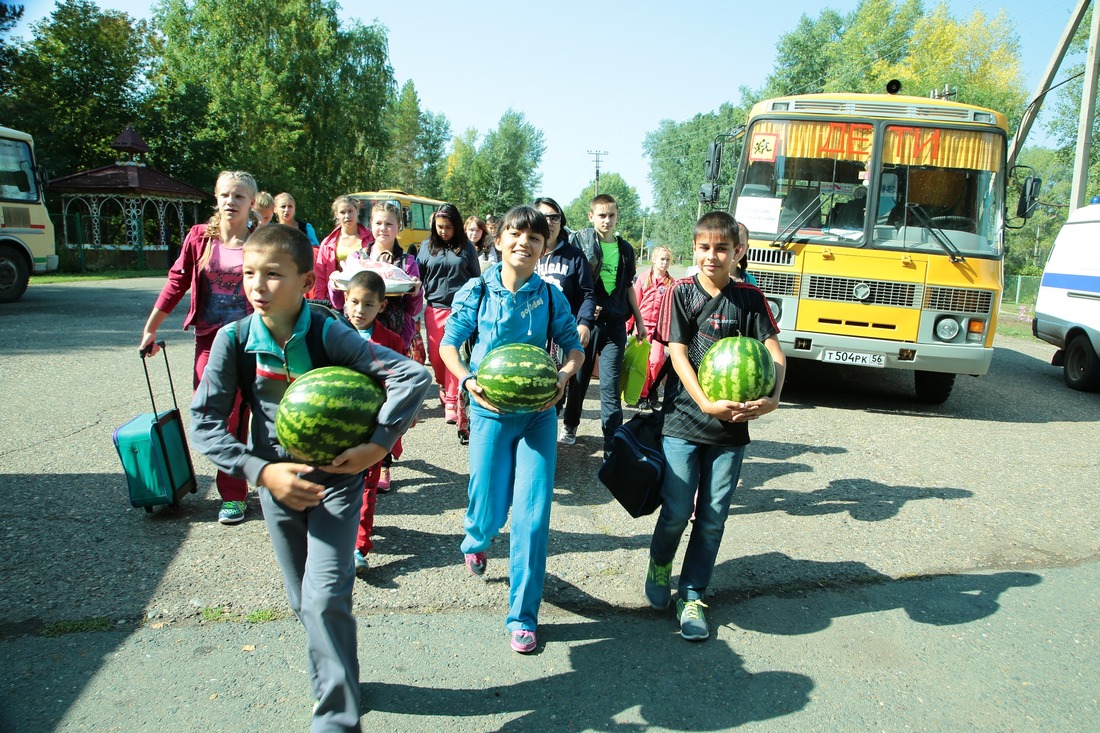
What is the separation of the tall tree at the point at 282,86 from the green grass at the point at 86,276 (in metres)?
10.6

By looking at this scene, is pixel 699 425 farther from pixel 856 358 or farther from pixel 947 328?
pixel 947 328

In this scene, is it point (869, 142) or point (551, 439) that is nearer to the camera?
point (551, 439)

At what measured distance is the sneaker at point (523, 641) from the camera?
3.51 m

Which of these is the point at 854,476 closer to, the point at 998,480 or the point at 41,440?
the point at 998,480

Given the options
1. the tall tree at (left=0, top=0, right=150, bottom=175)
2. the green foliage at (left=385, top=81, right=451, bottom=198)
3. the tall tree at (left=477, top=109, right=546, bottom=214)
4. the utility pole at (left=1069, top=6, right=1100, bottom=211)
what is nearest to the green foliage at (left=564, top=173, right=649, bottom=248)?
the tall tree at (left=477, top=109, right=546, bottom=214)

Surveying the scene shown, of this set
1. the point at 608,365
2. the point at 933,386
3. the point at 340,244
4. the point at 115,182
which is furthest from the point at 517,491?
the point at 115,182

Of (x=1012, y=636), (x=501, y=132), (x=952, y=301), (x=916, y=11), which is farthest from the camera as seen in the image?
(x=501, y=132)

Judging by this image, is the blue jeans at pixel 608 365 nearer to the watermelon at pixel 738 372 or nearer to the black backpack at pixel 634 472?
the black backpack at pixel 634 472

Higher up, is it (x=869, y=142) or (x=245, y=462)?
(x=869, y=142)

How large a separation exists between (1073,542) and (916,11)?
62.8m

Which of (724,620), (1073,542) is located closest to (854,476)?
(1073,542)

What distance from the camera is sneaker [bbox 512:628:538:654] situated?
3.51 m

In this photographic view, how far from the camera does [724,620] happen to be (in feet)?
13.1

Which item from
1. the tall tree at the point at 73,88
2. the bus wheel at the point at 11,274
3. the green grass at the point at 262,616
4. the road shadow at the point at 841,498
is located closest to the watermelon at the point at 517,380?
the green grass at the point at 262,616
